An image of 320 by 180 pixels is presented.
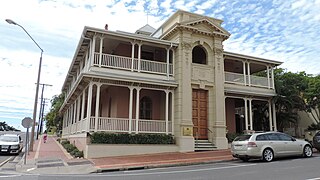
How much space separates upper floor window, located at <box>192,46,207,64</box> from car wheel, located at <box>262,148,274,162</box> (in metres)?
9.55

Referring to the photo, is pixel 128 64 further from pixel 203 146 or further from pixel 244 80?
pixel 244 80

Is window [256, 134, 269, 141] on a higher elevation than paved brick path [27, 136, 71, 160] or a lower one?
higher

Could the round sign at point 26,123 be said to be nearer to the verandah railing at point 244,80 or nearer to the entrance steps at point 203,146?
the entrance steps at point 203,146

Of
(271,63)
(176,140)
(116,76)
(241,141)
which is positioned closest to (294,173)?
(241,141)

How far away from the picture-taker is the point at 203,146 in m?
19.4

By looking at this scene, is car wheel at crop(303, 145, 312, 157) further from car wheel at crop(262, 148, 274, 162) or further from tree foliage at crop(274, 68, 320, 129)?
tree foliage at crop(274, 68, 320, 129)

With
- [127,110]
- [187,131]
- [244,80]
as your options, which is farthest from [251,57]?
[127,110]

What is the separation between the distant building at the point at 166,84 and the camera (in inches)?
701

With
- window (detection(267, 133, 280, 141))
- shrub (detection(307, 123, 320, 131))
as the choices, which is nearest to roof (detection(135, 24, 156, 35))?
window (detection(267, 133, 280, 141))

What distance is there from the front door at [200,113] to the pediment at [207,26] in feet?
14.3

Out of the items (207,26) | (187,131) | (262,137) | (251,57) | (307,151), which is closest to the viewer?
(262,137)

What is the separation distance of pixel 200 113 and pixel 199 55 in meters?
5.03

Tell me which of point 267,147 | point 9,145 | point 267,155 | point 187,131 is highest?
point 187,131

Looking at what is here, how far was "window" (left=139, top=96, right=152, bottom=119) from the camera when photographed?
21.1 meters
